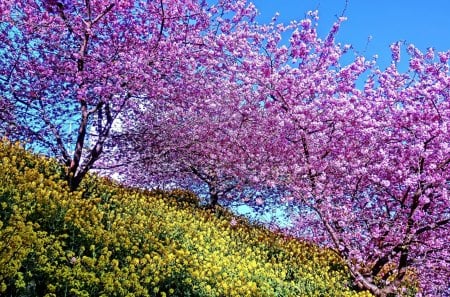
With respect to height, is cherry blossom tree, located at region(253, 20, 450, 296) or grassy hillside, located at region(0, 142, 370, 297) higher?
cherry blossom tree, located at region(253, 20, 450, 296)

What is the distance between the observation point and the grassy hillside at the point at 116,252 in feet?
24.7

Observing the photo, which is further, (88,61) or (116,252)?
(88,61)

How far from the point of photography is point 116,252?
9.74 m

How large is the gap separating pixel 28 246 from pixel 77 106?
8.14 m

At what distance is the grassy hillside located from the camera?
7539 mm

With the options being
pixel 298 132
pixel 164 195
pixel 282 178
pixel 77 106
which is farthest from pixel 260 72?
pixel 164 195

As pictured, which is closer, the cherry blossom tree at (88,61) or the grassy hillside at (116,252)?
the grassy hillside at (116,252)

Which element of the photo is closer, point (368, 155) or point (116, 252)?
point (116, 252)

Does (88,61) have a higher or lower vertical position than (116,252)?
higher

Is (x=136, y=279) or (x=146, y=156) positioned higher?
(x=146, y=156)

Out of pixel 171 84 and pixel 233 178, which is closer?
pixel 171 84

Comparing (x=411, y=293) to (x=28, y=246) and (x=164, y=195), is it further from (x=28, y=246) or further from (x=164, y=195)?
(x=28, y=246)

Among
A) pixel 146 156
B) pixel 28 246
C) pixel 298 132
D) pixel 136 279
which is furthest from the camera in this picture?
pixel 146 156

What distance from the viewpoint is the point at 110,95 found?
1414cm
